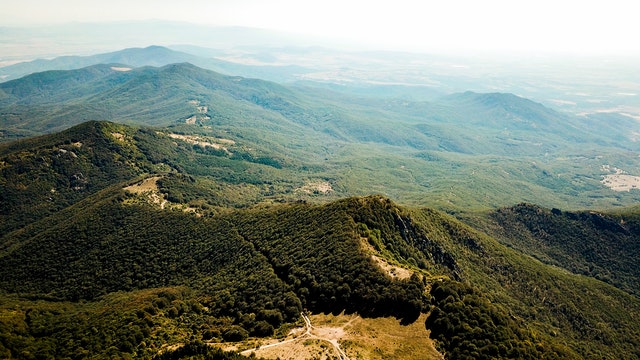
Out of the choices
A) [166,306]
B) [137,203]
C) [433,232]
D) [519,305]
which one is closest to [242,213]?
[137,203]

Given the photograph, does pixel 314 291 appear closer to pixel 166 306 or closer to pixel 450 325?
pixel 450 325

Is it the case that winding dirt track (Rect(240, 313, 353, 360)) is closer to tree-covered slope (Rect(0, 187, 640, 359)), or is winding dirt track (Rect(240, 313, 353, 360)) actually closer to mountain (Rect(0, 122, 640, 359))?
mountain (Rect(0, 122, 640, 359))

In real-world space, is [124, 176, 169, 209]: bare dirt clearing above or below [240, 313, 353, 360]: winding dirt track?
below

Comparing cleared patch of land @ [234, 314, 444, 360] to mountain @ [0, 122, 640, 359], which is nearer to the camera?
cleared patch of land @ [234, 314, 444, 360]

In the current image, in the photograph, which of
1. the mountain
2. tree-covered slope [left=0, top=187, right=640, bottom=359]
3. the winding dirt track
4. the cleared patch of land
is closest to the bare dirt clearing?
the mountain

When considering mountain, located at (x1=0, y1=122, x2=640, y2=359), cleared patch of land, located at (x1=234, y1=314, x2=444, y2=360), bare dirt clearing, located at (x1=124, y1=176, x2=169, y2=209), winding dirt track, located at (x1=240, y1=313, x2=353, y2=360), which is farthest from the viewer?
bare dirt clearing, located at (x1=124, y1=176, x2=169, y2=209)

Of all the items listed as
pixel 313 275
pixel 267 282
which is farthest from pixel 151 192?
pixel 313 275

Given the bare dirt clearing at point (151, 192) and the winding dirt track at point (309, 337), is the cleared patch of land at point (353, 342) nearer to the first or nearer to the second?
the winding dirt track at point (309, 337)

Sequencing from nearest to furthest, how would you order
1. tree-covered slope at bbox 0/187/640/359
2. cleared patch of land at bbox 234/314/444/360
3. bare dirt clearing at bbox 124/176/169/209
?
cleared patch of land at bbox 234/314/444/360 < tree-covered slope at bbox 0/187/640/359 < bare dirt clearing at bbox 124/176/169/209

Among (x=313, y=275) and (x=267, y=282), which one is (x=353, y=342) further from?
(x=267, y=282)
